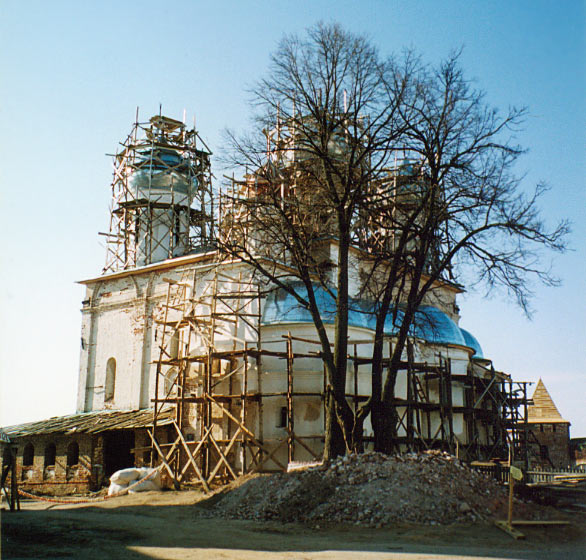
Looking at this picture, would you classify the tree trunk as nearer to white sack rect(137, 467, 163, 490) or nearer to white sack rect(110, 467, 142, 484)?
white sack rect(137, 467, 163, 490)

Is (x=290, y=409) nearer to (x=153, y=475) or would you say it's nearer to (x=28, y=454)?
(x=153, y=475)

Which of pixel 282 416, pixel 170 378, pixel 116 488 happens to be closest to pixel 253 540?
pixel 116 488

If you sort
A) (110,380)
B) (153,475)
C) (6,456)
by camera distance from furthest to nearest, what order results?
(110,380)
(153,475)
(6,456)

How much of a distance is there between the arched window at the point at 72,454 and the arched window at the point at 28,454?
6.58 ft

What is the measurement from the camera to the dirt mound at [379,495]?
1248 centimetres

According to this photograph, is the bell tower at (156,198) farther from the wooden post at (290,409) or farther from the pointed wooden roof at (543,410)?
the pointed wooden roof at (543,410)

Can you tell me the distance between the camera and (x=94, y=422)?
24969mm

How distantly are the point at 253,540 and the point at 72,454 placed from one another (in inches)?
643

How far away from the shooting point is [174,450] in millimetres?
22031

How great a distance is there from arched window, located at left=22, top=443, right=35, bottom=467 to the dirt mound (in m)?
13.6

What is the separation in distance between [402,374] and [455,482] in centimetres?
1165

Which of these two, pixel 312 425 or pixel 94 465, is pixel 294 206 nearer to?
pixel 312 425

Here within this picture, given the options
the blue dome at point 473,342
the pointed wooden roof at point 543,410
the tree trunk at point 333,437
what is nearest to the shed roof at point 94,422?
the tree trunk at point 333,437

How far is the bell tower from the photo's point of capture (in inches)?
1284
